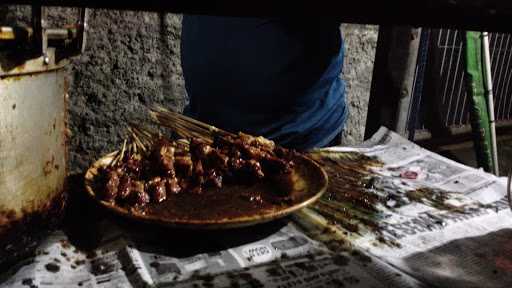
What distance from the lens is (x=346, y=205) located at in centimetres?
176

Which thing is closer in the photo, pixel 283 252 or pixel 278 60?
pixel 283 252

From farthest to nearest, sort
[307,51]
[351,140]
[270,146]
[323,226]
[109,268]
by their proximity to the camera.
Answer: [351,140] < [307,51] < [270,146] < [323,226] < [109,268]

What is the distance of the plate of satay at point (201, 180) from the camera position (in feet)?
4.59

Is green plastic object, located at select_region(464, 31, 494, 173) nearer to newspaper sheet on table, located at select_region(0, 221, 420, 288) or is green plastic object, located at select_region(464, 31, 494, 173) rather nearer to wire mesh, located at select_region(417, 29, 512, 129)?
wire mesh, located at select_region(417, 29, 512, 129)

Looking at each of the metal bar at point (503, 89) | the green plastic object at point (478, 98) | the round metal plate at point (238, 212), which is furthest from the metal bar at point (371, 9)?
the metal bar at point (503, 89)

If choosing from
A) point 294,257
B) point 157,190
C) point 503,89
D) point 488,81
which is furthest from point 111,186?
point 503,89

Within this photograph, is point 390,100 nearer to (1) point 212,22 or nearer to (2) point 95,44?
(1) point 212,22

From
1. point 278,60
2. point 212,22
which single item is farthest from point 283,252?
point 212,22

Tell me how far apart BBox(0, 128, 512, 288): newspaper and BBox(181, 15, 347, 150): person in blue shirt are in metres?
1.01

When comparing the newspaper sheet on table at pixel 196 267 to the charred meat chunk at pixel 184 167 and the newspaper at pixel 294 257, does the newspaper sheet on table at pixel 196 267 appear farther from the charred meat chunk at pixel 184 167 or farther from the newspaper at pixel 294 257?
the charred meat chunk at pixel 184 167

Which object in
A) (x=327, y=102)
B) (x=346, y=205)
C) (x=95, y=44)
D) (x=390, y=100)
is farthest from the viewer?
(x=390, y=100)

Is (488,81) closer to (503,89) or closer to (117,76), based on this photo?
(503,89)

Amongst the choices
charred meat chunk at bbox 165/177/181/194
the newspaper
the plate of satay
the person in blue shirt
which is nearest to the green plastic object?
the person in blue shirt

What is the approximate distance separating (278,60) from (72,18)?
141cm
